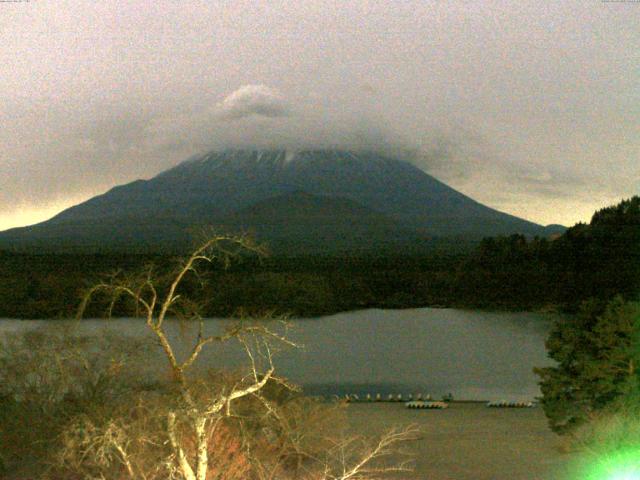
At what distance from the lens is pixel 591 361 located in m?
10.6

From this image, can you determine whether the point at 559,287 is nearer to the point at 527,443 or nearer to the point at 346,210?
the point at 527,443

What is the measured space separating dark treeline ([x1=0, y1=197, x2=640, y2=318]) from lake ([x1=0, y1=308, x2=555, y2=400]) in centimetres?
201

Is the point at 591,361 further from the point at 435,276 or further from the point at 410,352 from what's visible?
the point at 435,276

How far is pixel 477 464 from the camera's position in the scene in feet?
32.6

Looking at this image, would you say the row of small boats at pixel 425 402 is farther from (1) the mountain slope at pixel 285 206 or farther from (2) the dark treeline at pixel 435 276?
(1) the mountain slope at pixel 285 206

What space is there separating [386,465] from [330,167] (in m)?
98.2

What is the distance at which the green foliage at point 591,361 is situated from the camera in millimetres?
10398

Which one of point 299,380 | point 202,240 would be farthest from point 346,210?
point 202,240

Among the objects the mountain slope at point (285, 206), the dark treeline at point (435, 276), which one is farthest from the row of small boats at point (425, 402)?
the mountain slope at point (285, 206)

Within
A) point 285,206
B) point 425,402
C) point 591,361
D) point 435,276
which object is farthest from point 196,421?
point 285,206

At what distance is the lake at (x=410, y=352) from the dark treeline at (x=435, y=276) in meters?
2.01

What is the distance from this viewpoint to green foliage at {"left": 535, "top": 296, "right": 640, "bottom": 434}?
10398mm

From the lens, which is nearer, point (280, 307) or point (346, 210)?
point (280, 307)

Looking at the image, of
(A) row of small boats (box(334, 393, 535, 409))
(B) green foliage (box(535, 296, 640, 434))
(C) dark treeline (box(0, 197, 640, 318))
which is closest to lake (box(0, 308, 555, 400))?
(A) row of small boats (box(334, 393, 535, 409))
